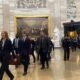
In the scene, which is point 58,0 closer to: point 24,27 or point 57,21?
point 57,21

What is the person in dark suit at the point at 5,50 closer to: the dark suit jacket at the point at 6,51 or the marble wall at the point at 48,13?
the dark suit jacket at the point at 6,51

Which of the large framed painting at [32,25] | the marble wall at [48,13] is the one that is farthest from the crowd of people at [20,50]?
the marble wall at [48,13]

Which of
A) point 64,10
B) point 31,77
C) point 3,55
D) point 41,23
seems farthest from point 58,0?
point 3,55

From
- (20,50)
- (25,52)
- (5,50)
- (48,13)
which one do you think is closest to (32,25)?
(48,13)

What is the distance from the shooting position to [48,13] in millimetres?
40469

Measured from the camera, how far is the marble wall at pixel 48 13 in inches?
1566

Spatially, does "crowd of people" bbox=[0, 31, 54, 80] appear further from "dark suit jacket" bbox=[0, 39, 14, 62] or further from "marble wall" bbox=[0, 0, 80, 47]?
"marble wall" bbox=[0, 0, 80, 47]

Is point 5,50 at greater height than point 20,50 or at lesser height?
greater

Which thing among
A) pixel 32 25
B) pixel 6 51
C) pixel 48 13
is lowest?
pixel 6 51

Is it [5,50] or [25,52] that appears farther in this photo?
[25,52]

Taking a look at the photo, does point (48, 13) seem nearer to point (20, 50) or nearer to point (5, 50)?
point (20, 50)

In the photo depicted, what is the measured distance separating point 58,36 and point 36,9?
14.7 ft

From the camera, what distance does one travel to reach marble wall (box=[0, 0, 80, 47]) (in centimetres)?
3979

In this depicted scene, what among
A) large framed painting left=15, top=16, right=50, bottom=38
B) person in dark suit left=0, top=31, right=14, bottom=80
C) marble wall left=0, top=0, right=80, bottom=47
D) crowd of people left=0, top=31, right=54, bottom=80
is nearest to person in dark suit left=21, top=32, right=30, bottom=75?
crowd of people left=0, top=31, right=54, bottom=80
